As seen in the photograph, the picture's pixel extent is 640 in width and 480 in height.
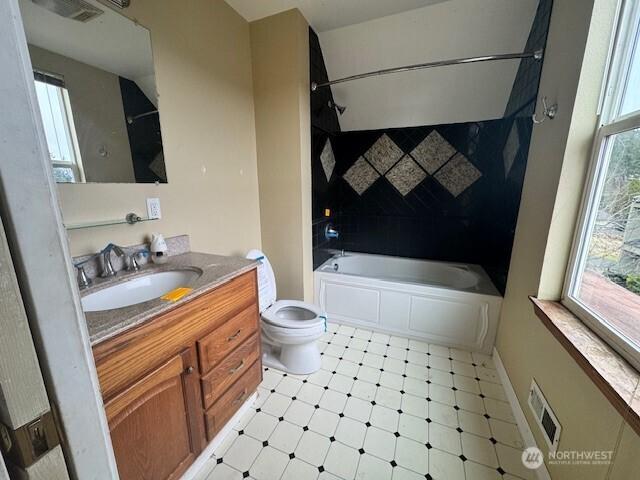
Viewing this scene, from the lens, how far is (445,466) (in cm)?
125

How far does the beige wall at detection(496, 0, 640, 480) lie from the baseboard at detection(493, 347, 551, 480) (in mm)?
46

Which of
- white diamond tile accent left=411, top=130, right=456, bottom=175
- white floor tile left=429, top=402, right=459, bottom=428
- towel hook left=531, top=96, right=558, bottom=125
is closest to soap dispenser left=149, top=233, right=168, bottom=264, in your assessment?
white floor tile left=429, top=402, right=459, bottom=428

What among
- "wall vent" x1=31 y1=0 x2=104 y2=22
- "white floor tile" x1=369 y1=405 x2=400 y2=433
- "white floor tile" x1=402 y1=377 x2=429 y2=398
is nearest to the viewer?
"wall vent" x1=31 y1=0 x2=104 y2=22

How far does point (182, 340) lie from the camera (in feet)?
3.40

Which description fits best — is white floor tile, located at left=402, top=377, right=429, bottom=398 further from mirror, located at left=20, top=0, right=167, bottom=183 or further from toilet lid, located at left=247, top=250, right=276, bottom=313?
mirror, located at left=20, top=0, right=167, bottom=183

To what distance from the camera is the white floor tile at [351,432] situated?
1.36 meters

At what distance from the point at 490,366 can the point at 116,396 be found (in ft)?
7.28

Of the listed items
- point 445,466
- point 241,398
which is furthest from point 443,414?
point 241,398

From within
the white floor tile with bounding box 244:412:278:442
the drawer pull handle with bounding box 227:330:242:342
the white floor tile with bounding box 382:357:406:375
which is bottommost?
the white floor tile with bounding box 244:412:278:442

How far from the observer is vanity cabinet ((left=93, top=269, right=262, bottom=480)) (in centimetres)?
84

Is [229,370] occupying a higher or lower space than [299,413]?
higher

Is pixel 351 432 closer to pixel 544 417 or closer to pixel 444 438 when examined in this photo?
pixel 444 438

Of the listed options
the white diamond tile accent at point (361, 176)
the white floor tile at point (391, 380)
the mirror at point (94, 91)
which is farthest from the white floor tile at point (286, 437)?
the white diamond tile accent at point (361, 176)

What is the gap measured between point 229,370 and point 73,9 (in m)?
1.71
